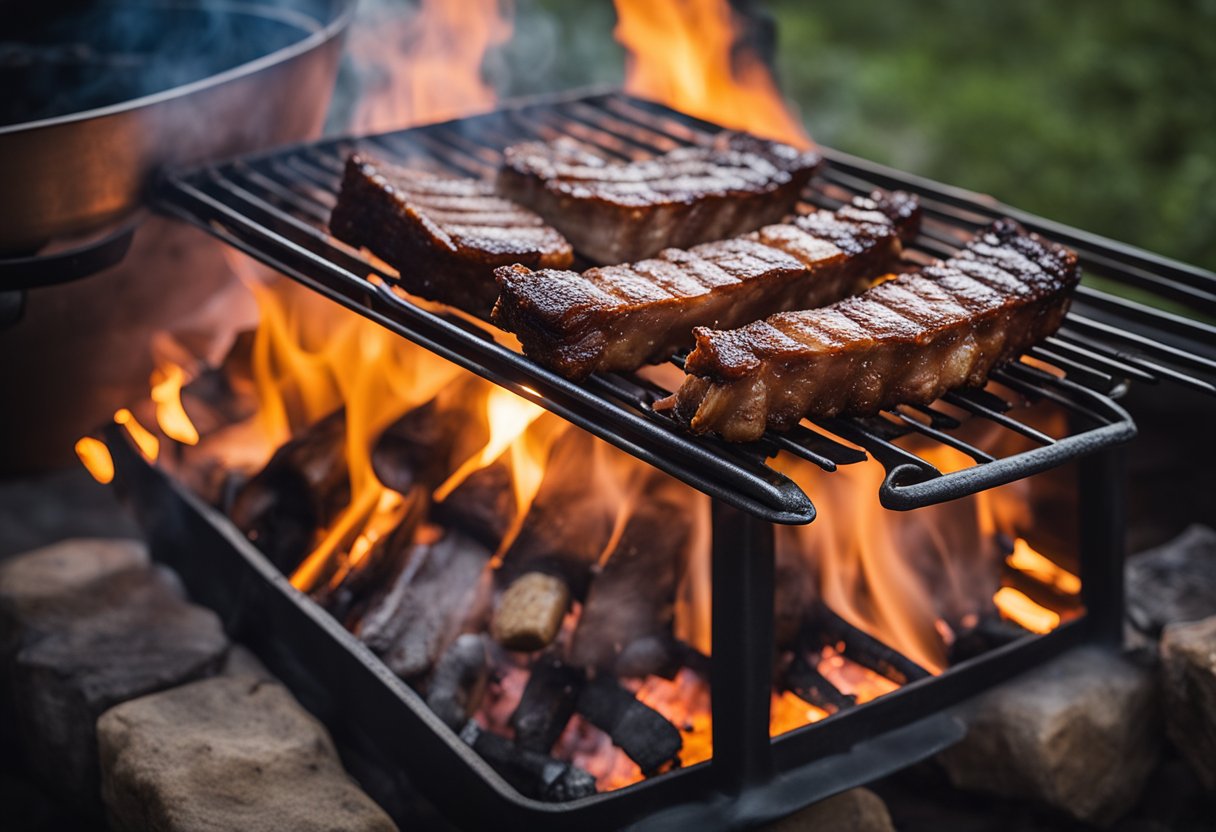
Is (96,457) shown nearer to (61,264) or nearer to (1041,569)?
(61,264)

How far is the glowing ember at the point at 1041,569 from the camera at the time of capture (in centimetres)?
360

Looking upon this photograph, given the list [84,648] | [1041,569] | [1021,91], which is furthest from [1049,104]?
[84,648]

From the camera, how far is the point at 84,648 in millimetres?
3566

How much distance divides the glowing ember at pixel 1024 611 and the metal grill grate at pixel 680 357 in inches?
18.1

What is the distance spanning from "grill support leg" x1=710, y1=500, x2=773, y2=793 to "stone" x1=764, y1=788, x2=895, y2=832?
0.84 feet

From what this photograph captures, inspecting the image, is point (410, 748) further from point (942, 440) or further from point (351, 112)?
point (351, 112)

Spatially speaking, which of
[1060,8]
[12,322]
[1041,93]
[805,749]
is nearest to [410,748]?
[805,749]

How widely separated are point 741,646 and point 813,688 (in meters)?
0.58

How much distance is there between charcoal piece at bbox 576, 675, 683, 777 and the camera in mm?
2975

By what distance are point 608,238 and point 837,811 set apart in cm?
166

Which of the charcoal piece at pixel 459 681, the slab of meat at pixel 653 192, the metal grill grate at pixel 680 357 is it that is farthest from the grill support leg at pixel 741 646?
the slab of meat at pixel 653 192

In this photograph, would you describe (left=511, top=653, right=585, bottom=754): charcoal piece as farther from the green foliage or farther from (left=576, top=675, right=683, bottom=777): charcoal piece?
the green foliage

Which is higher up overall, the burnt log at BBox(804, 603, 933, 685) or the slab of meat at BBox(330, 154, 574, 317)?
the slab of meat at BBox(330, 154, 574, 317)

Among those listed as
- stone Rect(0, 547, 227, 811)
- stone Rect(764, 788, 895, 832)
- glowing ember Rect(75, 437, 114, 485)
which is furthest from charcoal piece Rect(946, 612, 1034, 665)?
glowing ember Rect(75, 437, 114, 485)
